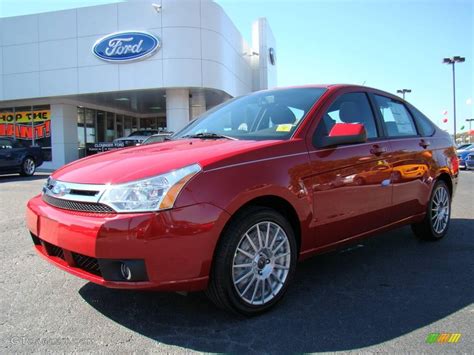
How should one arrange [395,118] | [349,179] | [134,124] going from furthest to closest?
[134,124] → [395,118] → [349,179]

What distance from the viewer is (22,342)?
278 cm

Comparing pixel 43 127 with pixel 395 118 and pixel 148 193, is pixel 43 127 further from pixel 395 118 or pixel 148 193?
pixel 148 193

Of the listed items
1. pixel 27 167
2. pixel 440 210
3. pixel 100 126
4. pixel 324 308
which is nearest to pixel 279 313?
pixel 324 308

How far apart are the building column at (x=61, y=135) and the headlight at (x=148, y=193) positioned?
21409 mm

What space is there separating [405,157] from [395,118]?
48 centimetres

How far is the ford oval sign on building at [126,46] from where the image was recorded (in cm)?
1961

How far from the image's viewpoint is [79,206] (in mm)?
2906

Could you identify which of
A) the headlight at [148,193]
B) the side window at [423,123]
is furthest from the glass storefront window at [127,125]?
the headlight at [148,193]

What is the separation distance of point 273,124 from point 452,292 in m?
2.00

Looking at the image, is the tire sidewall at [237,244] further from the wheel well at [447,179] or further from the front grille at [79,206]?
the wheel well at [447,179]

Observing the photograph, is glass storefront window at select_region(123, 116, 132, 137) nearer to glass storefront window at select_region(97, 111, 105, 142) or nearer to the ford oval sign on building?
glass storefront window at select_region(97, 111, 105, 142)

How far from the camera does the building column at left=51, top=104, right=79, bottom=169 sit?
2262 cm

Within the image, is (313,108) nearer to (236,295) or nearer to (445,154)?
(236,295)

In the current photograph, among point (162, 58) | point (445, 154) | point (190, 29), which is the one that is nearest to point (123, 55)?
point (162, 58)
